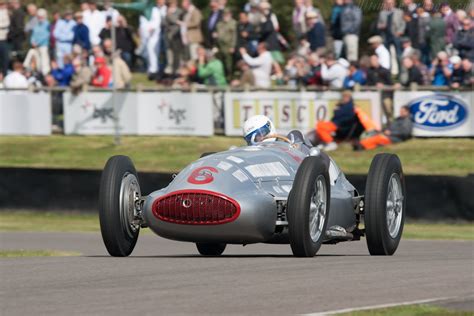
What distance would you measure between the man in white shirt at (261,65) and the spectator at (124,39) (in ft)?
10.1

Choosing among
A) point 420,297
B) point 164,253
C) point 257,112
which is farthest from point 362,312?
point 257,112

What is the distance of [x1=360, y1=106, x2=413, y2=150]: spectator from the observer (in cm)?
2217

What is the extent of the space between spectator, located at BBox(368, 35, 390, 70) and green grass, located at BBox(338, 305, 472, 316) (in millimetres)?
15636

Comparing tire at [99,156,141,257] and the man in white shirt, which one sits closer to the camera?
tire at [99,156,141,257]

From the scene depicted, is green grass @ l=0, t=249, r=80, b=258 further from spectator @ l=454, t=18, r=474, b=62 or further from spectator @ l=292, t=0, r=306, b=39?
spectator @ l=292, t=0, r=306, b=39

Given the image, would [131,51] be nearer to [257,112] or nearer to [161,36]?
[161,36]

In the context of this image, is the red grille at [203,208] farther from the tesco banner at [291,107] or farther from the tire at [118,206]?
the tesco banner at [291,107]

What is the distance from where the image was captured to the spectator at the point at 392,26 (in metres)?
22.0

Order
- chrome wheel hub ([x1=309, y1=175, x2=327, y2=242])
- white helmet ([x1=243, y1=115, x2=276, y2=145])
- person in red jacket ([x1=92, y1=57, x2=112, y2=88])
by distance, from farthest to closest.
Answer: person in red jacket ([x1=92, y1=57, x2=112, y2=88])
white helmet ([x1=243, y1=115, x2=276, y2=145])
chrome wheel hub ([x1=309, y1=175, x2=327, y2=242])

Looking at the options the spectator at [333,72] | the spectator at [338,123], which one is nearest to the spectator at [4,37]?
the spectator at [333,72]

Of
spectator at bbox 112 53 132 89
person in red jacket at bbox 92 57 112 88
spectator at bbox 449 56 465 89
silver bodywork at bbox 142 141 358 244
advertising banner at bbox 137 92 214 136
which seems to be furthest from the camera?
person in red jacket at bbox 92 57 112 88

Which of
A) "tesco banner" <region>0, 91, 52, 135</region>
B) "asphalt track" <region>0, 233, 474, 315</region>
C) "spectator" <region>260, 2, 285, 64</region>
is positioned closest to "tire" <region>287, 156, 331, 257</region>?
"asphalt track" <region>0, 233, 474, 315</region>

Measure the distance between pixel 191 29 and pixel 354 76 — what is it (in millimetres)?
3676

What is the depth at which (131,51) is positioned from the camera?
25438 mm
